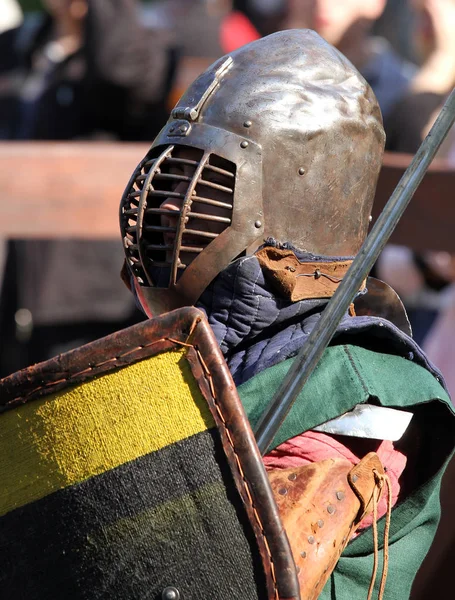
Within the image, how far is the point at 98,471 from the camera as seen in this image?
184 cm

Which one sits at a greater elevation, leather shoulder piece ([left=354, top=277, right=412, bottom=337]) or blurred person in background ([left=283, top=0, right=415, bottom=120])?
leather shoulder piece ([left=354, top=277, right=412, bottom=337])

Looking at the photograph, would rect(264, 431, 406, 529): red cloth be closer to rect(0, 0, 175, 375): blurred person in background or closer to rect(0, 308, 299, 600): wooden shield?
rect(0, 308, 299, 600): wooden shield

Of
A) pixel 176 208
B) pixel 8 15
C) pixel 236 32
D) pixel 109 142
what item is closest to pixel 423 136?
pixel 109 142

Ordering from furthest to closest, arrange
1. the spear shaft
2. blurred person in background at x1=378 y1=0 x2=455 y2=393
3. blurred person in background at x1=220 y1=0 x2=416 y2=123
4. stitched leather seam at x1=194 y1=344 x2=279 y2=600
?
blurred person in background at x1=220 y1=0 x2=416 y2=123 < blurred person in background at x1=378 y1=0 x2=455 y2=393 < the spear shaft < stitched leather seam at x1=194 y1=344 x2=279 y2=600

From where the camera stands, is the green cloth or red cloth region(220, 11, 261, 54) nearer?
the green cloth

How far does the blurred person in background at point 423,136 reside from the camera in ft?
15.0

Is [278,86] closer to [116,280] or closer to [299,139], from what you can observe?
[299,139]

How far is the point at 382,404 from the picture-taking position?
81.3 inches

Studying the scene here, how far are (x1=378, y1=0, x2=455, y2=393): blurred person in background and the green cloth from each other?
2.32 meters

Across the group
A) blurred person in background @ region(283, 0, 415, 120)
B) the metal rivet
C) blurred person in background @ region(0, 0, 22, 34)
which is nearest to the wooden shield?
the metal rivet

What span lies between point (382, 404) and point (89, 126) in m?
3.49

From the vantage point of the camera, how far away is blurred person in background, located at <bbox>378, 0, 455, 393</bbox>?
4.58m

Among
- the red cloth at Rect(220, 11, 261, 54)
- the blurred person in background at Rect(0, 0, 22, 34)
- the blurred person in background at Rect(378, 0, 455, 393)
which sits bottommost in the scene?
the blurred person in background at Rect(0, 0, 22, 34)

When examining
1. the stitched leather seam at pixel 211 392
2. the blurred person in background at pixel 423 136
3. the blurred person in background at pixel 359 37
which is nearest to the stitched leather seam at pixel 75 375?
the stitched leather seam at pixel 211 392
